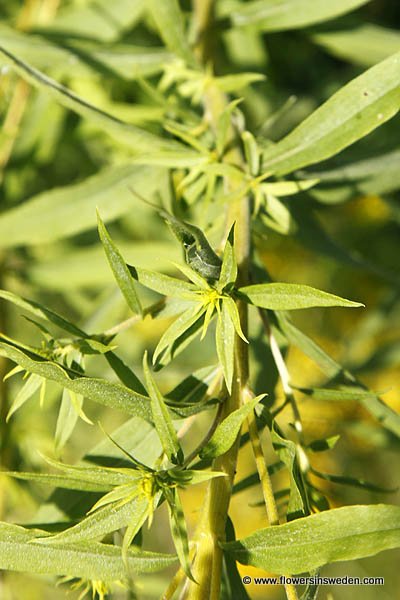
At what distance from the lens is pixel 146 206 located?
0.84 meters

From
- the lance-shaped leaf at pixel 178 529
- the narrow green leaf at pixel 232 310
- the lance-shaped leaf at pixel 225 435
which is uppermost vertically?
the narrow green leaf at pixel 232 310

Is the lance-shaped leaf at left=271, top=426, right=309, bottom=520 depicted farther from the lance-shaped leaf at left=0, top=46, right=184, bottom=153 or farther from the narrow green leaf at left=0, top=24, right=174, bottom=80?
the narrow green leaf at left=0, top=24, right=174, bottom=80

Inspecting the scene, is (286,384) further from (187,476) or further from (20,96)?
(20,96)

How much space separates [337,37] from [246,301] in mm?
556

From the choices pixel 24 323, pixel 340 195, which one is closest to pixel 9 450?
pixel 24 323

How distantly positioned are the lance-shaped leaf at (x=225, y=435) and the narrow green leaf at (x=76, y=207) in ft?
1.18

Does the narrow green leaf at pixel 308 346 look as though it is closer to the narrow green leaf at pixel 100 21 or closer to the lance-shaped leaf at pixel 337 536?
the lance-shaped leaf at pixel 337 536

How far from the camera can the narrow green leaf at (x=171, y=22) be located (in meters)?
0.73

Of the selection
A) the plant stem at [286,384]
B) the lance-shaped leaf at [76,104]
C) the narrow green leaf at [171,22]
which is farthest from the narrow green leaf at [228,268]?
the narrow green leaf at [171,22]

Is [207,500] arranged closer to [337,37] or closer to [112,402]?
[112,402]

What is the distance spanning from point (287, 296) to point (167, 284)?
83mm

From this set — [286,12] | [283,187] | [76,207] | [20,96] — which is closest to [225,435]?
[283,187]

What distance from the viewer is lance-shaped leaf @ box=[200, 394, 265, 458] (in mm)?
431

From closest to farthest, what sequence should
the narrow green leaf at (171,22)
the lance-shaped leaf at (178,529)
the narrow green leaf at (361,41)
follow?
the lance-shaped leaf at (178,529) < the narrow green leaf at (171,22) < the narrow green leaf at (361,41)
